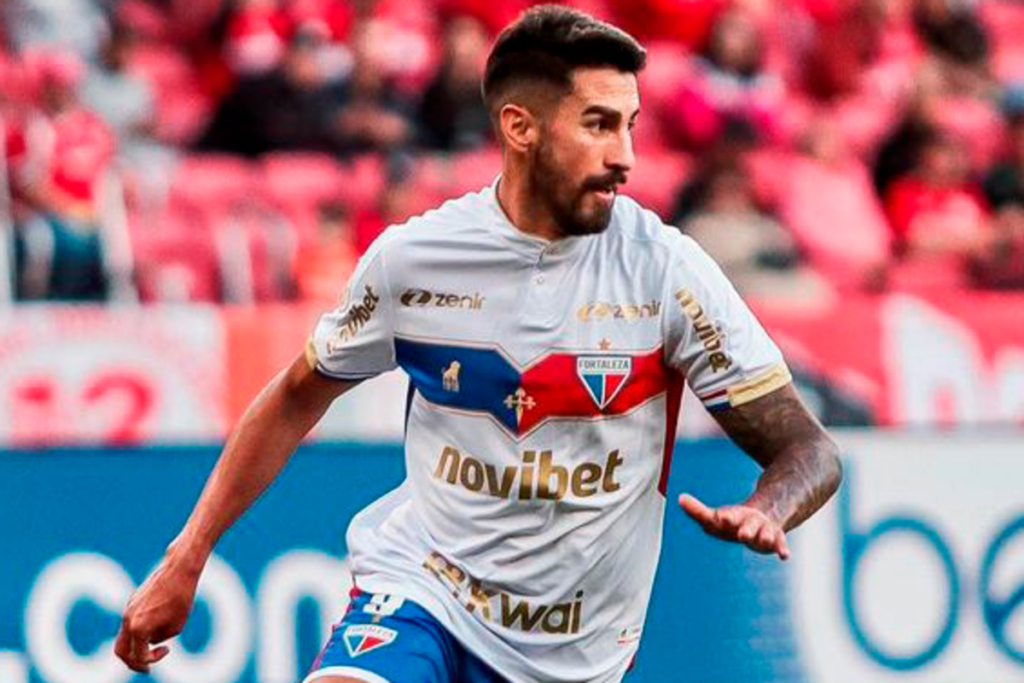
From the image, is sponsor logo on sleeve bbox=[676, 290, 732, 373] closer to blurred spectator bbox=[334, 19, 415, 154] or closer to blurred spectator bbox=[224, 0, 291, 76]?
blurred spectator bbox=[334, 19, 415, 154]

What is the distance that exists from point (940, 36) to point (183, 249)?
547 centimetres

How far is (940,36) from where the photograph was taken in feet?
48.5

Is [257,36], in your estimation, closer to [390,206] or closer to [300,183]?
[300,183]

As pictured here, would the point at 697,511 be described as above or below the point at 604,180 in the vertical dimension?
below

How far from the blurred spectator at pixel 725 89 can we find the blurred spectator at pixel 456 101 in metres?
1.18

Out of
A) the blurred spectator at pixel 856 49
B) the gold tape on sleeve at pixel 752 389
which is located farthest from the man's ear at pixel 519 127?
the blurred spectator at pixel 856 49

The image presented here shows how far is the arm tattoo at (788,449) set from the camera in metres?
4.79

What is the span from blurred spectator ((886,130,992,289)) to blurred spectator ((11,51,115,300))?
4387mm

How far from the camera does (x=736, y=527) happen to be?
442 centimetres

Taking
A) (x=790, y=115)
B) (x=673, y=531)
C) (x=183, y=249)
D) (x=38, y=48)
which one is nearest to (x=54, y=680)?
(x=673, y=531)

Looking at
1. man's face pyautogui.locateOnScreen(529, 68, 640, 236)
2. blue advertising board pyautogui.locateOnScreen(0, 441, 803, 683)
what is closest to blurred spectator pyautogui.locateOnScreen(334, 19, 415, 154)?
blue advertising board pyautogui.locateOnScreen(0, 441, 803, 683)

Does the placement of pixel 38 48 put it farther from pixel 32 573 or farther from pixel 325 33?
pixel 32 573

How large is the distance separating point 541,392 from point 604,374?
0.47 feet

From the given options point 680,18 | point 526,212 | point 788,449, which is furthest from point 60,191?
point 788,449
